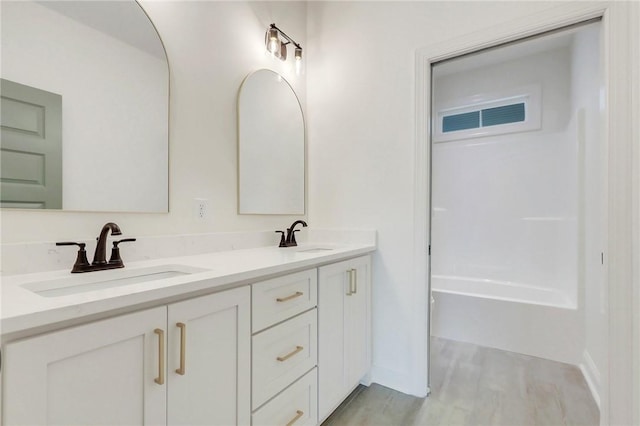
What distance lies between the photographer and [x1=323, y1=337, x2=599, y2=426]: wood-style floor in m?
1.58

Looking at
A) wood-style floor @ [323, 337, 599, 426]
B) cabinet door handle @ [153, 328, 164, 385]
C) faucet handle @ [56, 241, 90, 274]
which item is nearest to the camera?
cabinet door handle @ [153, 328, 164, 385]

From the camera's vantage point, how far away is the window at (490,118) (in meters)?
2.93

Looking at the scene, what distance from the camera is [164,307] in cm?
82

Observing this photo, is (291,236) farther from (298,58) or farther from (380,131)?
(298,58)

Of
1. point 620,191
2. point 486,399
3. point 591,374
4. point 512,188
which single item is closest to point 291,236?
point 486,399

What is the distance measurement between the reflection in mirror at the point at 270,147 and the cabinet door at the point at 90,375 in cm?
105

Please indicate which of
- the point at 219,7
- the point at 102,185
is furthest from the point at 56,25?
the point at 219,7

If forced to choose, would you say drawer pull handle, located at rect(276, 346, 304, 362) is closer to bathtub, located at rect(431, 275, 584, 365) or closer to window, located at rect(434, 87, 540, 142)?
bathtub, located at rect(431, 275, 584, 365)

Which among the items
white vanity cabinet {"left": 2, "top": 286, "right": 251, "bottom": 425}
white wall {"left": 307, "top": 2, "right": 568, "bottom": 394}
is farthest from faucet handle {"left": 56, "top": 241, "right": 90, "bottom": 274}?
white wall {"left": 307, "top": 2, "right": 568, "bottom": 394}

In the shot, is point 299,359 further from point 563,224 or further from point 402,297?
point 563,224

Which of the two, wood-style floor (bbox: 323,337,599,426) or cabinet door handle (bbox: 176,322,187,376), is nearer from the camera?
cabinet door handle (bbox: 176,322,187,376)

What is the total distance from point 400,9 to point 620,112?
4.23ft

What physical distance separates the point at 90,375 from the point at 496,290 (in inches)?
128

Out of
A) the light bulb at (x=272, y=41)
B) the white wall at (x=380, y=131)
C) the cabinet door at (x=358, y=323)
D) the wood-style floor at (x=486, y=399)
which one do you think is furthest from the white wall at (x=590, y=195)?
the light bulb at (x=272, y=41)
